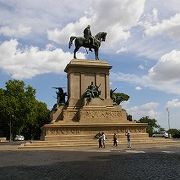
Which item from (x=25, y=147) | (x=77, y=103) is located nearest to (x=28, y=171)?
(x=25, y=147)

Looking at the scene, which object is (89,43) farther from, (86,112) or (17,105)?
(17,105)

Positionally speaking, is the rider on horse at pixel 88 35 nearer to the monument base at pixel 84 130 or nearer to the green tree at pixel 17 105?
the monument base at pixel 84 130

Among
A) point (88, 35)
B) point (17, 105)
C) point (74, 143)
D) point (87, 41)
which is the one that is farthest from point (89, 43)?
point (17, 105)

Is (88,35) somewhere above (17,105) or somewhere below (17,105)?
above

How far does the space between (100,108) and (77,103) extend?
2605 mm

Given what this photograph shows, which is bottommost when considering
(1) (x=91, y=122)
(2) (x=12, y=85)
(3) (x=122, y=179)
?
(3) (x=122, y=179)

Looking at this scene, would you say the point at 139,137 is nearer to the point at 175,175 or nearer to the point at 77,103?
the point at 77,103

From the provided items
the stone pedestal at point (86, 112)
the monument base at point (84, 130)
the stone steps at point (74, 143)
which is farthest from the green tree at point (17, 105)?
the stone steps at point (74, 143)

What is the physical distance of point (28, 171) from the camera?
15.0 meters

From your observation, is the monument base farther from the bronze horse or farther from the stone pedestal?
the bronze horse

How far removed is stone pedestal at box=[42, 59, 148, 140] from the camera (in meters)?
37.5

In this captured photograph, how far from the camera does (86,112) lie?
132 feet

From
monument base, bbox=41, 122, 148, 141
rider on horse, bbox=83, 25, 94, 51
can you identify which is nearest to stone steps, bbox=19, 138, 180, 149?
monument base, bbox=41, 122, 148, 141

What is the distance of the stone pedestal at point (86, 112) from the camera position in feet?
123
